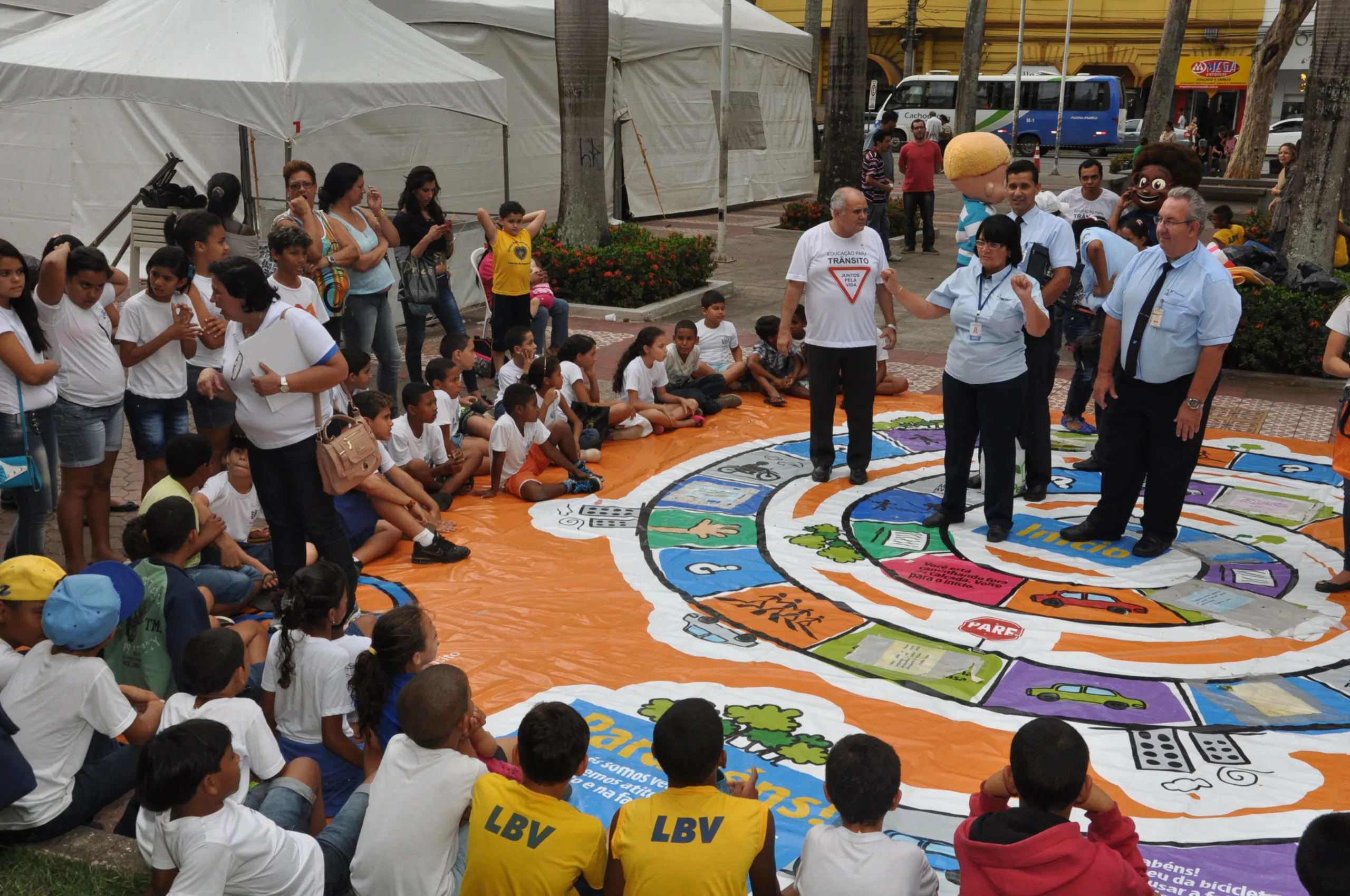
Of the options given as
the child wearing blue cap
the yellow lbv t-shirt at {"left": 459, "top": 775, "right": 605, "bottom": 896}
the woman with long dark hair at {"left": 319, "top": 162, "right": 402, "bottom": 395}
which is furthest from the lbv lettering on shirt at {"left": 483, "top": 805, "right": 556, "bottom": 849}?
the woman with long dark hair at {"left": 319, "top": 162, "right": 402, "bottom": 395}

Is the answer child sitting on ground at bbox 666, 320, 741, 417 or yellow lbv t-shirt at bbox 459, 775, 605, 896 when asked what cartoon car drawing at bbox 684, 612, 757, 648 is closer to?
yellow lbv t-shirt at bbox 459, 775, 605, 896

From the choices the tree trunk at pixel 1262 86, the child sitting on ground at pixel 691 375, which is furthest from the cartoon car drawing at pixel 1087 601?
the tree trunk at pixel 1262 86

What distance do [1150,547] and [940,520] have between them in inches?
42.6

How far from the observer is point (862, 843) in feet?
9.65

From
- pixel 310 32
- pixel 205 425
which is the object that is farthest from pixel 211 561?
pixel 310 32

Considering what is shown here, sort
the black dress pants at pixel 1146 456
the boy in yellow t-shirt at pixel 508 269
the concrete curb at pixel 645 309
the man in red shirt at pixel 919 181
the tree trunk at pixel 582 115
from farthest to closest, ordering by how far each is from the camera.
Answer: the man in red shirt at pixel 919 181
the tree trunk at pixel 582 115
the concrete curb at pixel 645 309
the boy in yellow t-shirt at pixel 508 269
the black dress pants at pixel 1146 456

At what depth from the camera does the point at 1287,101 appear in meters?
37.5

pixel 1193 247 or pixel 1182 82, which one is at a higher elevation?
pixel 1182 82

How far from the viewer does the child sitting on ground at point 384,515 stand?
608cm

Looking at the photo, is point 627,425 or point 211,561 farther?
point 627,425

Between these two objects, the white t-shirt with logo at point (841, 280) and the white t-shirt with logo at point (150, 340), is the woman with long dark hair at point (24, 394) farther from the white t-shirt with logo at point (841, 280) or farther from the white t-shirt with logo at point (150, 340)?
the white t-shirt with logo at point (841, 280)

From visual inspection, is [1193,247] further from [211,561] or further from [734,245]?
[734,245]

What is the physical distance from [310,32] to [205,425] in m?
4.44

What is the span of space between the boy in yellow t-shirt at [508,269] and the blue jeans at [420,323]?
1.16 feet
